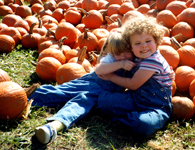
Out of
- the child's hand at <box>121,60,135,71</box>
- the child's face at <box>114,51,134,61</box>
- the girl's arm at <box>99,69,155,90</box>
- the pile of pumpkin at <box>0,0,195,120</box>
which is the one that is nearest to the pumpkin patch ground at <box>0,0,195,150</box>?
the pile of pumpkin at <box>0,0,195,120</box>

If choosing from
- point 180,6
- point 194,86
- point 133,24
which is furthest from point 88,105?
point 180,6

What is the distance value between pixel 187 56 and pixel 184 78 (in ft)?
1.73

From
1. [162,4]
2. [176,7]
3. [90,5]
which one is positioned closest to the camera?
[176,7]

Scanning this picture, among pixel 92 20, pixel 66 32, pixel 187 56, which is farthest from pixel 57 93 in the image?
pixel 92 20

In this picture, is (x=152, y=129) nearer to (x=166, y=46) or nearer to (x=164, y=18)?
(x=166, y=46)

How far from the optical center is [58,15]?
683 cm

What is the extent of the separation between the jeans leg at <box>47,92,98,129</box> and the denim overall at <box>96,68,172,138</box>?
139 mm

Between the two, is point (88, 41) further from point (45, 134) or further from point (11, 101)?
point (45, 134)

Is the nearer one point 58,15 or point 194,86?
point 194,86

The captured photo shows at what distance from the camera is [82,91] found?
3289mm

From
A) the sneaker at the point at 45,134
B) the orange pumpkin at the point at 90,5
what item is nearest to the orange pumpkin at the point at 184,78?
the sneaker at the point at 45,134

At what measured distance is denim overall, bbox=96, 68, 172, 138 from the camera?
2.70 meters

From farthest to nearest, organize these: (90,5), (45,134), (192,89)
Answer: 1. (90,5)
2. (192,89)
3. (45,134)

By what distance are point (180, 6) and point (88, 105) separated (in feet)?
11.7
